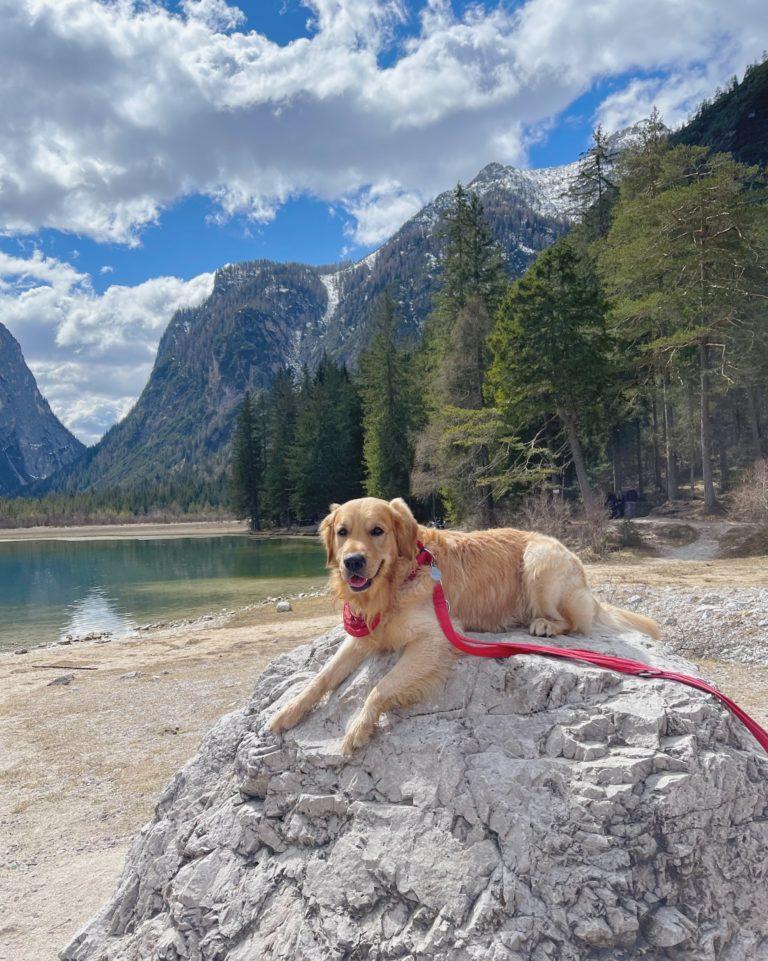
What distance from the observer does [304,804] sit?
3494 mm

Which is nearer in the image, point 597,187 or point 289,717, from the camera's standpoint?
point 289,717

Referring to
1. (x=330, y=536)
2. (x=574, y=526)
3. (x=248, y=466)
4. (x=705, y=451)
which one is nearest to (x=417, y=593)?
(x=330, y=536)

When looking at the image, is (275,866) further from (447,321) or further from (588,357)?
(447,321)

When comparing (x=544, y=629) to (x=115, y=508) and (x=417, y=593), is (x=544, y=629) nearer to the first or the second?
(x=417, y=593)

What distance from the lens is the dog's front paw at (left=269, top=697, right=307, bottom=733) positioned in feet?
12.7

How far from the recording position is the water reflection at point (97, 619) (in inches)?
809

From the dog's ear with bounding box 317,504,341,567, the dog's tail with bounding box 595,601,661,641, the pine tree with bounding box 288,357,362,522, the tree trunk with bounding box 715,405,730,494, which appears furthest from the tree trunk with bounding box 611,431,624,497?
the dog's ear with bounding box 317,504,341,567

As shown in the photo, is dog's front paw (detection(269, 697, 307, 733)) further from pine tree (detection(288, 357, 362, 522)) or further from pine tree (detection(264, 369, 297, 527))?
pine tree (detection(264, 369, 297, 527))

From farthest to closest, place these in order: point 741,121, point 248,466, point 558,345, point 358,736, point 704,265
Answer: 1. point 248,466
2. point 741,121
3. point 558,345
4. point 704,265
5. point 358,736

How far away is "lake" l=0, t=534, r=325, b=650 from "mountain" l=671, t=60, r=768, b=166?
2530 inches

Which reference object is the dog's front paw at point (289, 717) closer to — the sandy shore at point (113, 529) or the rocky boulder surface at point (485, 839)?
the rocky boulder surface at point (485, 839)

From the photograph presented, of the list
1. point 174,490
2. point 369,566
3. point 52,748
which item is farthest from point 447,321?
point 174,490

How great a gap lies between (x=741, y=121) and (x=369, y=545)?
91.0m

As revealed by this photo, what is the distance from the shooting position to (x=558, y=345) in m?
26.1
